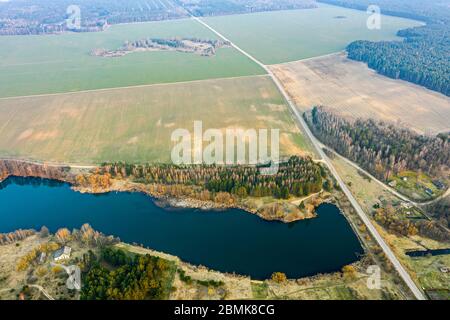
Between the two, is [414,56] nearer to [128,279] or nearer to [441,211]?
[441,211]

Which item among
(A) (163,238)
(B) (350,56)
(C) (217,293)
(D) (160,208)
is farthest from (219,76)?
(C) (217,293)

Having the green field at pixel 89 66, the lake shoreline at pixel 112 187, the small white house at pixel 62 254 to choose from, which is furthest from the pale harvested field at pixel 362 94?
the small white house at pixel 62 254

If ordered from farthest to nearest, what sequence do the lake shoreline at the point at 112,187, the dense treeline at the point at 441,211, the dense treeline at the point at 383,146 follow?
the dense treeline at the point at 383,146 → the lake shoreline at the point at 112,187 → the dense treeline at the point at 441,211

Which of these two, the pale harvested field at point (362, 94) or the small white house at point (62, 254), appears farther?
the pale harvested field at point (362, 94)

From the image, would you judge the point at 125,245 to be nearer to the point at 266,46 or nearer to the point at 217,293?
the point at 217,293

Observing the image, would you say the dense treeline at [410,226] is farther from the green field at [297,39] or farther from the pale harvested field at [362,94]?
the green field at [297,39]

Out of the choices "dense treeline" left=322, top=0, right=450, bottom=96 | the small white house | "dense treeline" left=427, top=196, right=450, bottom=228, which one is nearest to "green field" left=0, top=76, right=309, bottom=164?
"dense treeline" left=427, top=196, right=450, bottom=228

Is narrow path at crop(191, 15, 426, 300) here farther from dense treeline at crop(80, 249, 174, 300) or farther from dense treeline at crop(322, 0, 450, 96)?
dense treeline at crop(322, 0, 450, 96)
